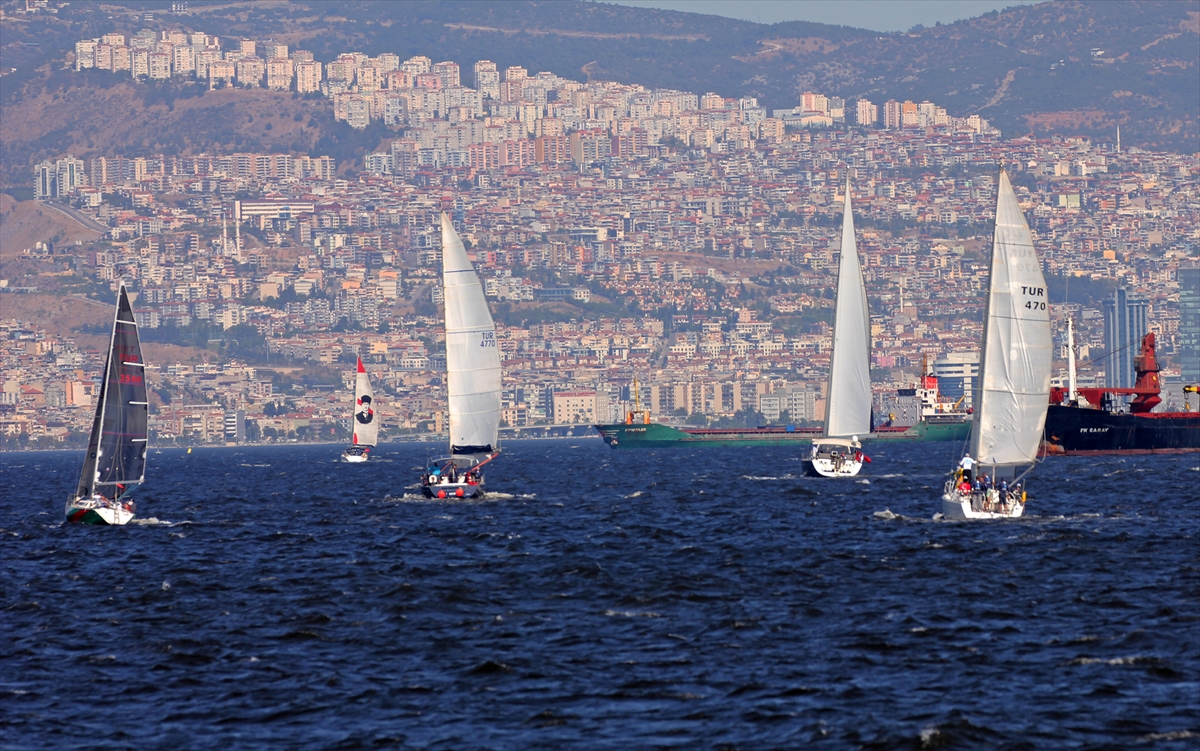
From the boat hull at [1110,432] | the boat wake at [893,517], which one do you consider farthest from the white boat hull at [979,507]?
the boat hull at [1110,432]

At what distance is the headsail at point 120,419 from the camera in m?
69.8

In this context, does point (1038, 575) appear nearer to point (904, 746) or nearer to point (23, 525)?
point (904, 746)

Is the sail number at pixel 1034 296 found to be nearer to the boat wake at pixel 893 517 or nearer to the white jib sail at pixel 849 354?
the boat wake at pixel 893 517

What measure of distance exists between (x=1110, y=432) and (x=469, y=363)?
80736mm

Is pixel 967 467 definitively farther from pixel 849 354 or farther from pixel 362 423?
pixel 362 423

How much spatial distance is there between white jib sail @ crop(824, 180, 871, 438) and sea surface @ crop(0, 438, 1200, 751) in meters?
26.8

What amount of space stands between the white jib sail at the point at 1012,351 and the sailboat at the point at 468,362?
24.4 m

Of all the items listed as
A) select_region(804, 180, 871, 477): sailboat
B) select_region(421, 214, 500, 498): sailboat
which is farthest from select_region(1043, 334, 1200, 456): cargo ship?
select_region(421, 214, 500, 498): sailboat

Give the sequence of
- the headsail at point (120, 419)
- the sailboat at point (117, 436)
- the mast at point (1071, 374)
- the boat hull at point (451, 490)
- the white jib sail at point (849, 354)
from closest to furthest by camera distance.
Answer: the headsail at point (120, 419) < the sailboat at point (117, 436) < the boat hull at point (451, 490) < the white jib sail at point (849, 354) < the mast at point (1071, 374)

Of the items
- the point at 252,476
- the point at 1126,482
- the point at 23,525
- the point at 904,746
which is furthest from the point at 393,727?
the point at 252,476

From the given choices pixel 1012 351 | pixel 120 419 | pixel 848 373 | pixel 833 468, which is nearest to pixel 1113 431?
pixel 833 468

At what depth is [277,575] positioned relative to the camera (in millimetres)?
52438

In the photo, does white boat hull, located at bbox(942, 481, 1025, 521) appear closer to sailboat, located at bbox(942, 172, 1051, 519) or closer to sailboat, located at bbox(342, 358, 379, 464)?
sailboat, located at bbox(942, 172, 1051, 519)

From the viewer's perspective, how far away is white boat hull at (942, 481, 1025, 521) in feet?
203
